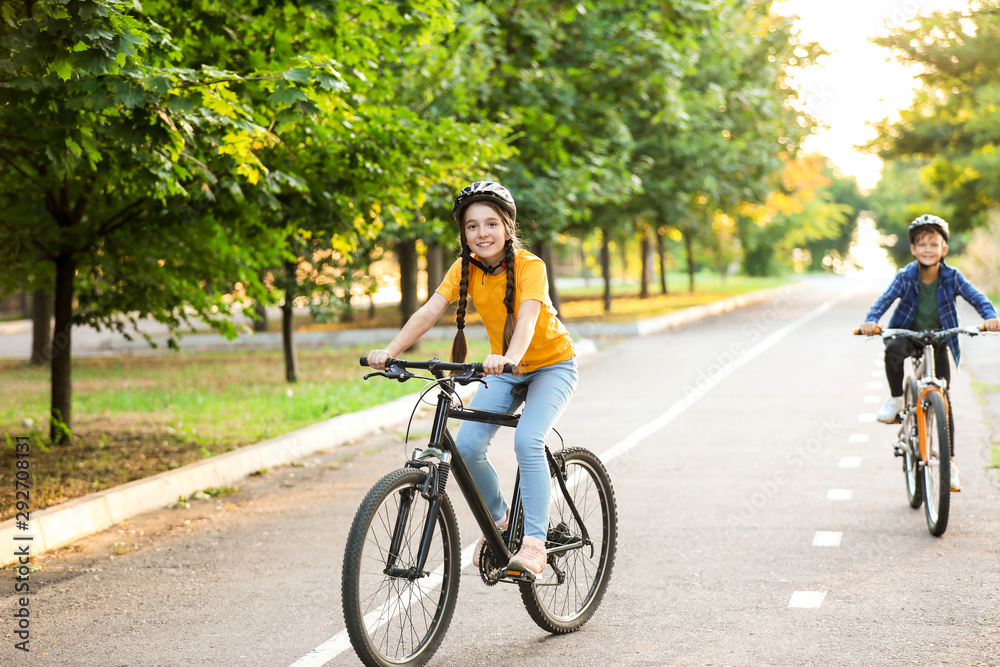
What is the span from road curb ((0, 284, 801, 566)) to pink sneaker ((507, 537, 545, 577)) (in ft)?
11.4

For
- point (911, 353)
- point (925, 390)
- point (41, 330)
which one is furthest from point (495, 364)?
point (41, 330)

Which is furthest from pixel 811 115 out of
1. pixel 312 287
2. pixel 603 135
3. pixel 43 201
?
pixel 43 201

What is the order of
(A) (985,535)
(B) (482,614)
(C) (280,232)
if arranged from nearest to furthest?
(B) (482,614) → (A) (985,535) → (C) (280,232)

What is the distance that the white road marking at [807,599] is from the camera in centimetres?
520

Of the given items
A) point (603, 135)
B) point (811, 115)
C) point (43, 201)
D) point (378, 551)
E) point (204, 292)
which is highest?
point (811, 115)

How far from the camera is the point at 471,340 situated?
876 inches

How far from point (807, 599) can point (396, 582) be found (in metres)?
2.15

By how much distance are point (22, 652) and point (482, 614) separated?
80.8 inches

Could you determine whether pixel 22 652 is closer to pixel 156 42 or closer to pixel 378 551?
pixel 378 551

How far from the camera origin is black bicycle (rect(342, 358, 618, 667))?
4.10 m

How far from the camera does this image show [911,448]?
7.00 metres

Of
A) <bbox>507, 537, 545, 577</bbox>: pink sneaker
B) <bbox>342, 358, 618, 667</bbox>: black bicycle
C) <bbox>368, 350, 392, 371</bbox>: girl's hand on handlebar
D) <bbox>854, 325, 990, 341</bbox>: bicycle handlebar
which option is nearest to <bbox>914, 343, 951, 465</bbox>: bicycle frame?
<bbox>854, 325, 990, 341</bbox>: bicycle handlebar

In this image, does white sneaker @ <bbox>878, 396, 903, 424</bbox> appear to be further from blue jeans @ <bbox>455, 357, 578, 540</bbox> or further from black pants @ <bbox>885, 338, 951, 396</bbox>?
blue jeans @ <bbox>455, 357, 578, 540</bbox>

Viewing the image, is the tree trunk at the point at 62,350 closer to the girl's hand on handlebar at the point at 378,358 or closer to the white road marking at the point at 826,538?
the girl's hand on handlebar at the point at 378,358
